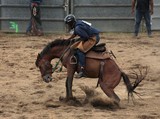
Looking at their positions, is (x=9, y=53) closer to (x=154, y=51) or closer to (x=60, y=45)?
(x=154, y=51)

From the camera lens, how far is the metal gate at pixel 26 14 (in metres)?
20.8

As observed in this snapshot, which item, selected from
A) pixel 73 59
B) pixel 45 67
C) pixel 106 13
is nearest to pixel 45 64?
pixel 45 67

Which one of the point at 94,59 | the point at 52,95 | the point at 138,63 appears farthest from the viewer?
the point at 138,63

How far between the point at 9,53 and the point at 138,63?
14.0ft

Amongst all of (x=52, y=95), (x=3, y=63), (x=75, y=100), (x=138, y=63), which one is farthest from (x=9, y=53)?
(x=75, y=100)

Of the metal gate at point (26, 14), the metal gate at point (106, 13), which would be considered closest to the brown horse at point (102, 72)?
the metal gate at point (26, 14)

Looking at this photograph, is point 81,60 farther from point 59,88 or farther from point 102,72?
point 59,88

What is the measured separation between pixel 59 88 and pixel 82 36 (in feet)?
7.00

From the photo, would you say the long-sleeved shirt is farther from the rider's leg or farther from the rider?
the rider's leg

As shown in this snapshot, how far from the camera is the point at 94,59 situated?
30.1 feet

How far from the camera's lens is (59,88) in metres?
10.9


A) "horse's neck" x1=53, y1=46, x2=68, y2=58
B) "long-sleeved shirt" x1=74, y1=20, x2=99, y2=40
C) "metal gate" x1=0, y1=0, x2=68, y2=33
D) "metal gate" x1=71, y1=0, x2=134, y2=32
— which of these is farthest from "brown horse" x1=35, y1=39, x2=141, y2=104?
"metal gate" x1=71, y1=0, x2=134, y2=32

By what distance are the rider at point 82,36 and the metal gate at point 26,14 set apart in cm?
1163

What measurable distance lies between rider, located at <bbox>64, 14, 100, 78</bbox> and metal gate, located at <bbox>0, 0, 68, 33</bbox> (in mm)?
11634
